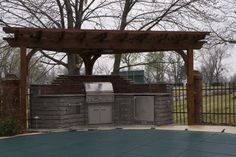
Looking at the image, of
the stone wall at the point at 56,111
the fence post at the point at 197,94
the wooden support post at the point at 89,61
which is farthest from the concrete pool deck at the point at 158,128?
the wooden support post at the point at 89,61

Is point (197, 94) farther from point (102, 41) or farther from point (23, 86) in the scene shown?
point (23, 86)

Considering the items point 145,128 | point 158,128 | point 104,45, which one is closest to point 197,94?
point 158,128

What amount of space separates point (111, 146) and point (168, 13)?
12.7m

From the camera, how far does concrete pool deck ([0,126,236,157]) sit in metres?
8.98

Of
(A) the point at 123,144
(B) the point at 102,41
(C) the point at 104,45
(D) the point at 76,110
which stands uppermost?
(B) the point at 102,41

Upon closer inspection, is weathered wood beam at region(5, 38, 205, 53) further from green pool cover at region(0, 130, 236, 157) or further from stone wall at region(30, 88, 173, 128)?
green pool cover at region(0, 130, 236, 157)

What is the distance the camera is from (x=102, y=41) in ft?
45.8

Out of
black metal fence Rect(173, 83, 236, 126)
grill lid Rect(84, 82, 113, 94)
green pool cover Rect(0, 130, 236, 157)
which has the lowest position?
green pool cover Rect(0, 130, 236, 157)

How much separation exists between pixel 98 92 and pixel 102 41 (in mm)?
1775

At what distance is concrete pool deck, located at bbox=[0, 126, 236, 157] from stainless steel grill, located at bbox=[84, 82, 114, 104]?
1425 mm

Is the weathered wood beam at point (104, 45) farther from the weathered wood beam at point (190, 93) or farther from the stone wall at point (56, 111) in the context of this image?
the stone wall at point (56, 111)

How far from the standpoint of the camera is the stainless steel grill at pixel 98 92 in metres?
14.3

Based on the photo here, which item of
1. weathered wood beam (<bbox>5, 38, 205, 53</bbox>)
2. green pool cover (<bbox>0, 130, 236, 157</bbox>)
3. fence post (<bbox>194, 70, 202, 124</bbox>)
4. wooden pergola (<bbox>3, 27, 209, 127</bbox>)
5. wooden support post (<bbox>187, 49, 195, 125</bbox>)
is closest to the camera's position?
green pool cover (<bbox>0, 130, 236, 157</bbox>)

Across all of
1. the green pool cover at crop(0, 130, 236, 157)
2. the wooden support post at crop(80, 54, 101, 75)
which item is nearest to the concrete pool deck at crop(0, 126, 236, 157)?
the green pool cover at crop(0, 130, 236, 157)
